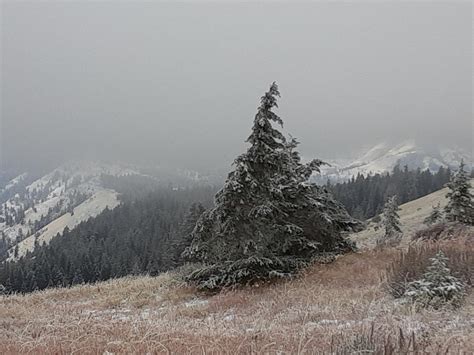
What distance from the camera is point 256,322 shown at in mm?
5410

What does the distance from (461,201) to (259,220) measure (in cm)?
2048

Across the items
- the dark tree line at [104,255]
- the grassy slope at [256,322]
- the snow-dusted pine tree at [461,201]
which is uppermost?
the snow-dusted pine tree at [461,201]

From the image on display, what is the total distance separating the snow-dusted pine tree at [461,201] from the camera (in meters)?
26.1

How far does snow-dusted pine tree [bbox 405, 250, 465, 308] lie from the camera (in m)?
6.55

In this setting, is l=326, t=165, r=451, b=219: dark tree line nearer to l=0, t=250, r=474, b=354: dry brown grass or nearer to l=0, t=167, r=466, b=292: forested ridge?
l=0, t=167, r=466, b=292: forested ridge

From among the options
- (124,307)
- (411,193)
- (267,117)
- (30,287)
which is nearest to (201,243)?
(124,307)

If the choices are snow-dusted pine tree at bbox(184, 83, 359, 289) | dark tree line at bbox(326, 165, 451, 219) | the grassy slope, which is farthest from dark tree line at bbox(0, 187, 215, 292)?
dark tree line at bbox(326, 165, 451, 219)

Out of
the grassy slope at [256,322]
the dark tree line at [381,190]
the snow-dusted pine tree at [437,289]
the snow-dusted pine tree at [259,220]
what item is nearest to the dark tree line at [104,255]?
the snow-dusted pine tree at [259,220]

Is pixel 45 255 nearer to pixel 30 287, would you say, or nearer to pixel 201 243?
pixel 30 287

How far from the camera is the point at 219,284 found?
42.0ft

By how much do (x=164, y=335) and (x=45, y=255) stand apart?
119 m

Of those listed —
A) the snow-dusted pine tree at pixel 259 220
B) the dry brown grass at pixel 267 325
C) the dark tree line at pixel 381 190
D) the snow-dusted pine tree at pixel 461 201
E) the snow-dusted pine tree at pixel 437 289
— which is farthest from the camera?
the dark tree line at pixel 381 190

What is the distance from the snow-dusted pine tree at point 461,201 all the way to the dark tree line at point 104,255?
29.5m

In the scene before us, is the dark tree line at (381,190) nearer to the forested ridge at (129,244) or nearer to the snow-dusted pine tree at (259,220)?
the forested ridge at (129,244)
